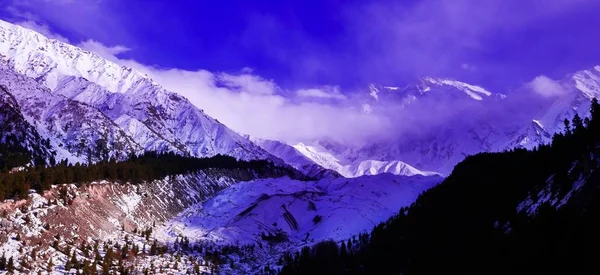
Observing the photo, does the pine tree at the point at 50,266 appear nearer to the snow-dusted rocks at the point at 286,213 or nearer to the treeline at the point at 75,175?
the treeline at the point at 75,175

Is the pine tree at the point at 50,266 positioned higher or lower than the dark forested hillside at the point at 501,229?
lower

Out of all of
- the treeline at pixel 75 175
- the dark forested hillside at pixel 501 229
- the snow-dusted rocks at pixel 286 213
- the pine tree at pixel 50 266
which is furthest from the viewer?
the snow-dusted rocks at pixel 286 213

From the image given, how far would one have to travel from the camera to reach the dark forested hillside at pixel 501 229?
60691mm

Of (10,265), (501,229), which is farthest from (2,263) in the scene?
(501,229)

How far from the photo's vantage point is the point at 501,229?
81.8 metres

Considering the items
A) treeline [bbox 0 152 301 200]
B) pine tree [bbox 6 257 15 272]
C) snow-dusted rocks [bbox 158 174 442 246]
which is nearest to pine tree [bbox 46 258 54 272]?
pine tree [bbox 6 257 15 272]

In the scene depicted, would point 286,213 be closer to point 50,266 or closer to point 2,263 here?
point 50,266

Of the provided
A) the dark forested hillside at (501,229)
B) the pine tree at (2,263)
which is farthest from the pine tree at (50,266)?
the dark forested hillside at (501,229)

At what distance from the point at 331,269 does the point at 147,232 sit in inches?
1571

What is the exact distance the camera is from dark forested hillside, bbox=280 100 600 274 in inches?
2389

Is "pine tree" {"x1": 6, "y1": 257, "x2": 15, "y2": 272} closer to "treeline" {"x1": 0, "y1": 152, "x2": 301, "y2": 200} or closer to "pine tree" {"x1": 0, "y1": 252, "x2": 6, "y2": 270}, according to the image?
"pine tree" {"x1": 0, "y1": 252, "x2": 6, "y2": 270}

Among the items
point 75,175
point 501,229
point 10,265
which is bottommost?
point 10,265

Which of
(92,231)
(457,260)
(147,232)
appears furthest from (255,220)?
(457,260)

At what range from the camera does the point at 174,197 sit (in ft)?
484
